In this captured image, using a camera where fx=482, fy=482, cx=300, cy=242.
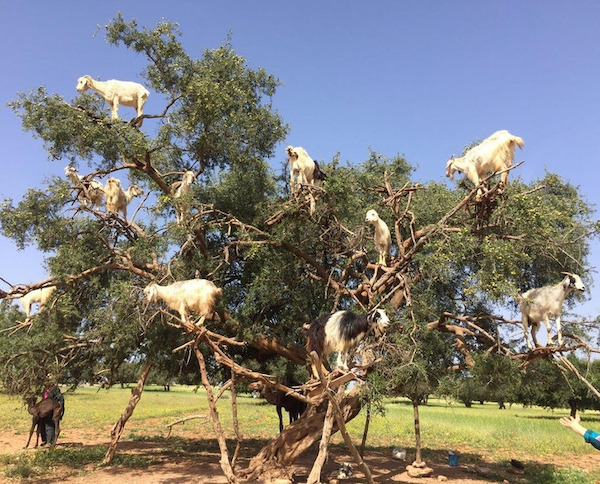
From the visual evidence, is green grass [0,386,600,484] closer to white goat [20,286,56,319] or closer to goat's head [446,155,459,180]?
white goat [20,286,56,319]

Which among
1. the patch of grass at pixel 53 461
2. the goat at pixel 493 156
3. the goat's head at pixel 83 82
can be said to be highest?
the goat's head at pixel 83 82

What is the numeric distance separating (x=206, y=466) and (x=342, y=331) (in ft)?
22.8

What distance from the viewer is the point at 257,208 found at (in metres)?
10.6

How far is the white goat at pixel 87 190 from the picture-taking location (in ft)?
32.6

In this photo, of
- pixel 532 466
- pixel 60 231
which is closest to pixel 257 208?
pixel 60 231

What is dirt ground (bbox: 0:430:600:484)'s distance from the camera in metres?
10.7

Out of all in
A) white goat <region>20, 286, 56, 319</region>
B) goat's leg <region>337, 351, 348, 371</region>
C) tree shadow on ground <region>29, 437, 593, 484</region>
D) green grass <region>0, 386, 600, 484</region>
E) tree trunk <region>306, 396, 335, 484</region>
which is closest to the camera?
tree trunk <region>306, 396, 335, 484</region>

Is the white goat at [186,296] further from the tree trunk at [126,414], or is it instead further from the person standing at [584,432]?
the person standing at [584,432]

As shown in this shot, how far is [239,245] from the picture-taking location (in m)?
10.1

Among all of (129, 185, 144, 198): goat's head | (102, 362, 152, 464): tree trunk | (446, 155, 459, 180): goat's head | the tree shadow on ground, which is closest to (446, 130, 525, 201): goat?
(446, 155, 459, 180): goat's head

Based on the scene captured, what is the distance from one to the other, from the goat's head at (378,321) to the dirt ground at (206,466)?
4763 millimetres

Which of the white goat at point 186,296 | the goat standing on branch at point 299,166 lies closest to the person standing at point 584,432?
the white goat at point 186,296

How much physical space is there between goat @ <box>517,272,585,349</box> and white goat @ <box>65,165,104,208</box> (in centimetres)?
862

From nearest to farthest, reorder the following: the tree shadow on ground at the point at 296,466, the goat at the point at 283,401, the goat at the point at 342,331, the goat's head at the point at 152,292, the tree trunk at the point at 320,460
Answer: the tree trunk at the point at 320,460, the goat at the point at 342,331, the goat's head at the point at 152,292, the tree shadow on ground at the point at 296,466, the goat at the point at 283,401
